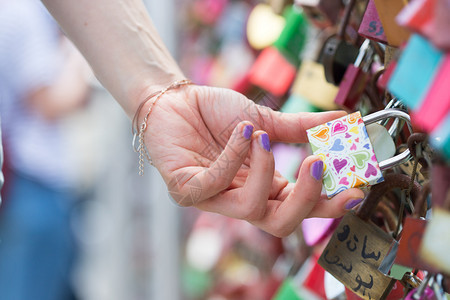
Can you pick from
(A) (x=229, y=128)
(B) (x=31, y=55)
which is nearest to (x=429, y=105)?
(A) (x=229, y=128)

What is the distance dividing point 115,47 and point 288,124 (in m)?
0.21

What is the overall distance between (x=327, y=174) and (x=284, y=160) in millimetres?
374

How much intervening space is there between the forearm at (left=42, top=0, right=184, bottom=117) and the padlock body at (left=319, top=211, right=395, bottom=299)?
0.79 ft

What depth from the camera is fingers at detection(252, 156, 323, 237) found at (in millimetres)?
447

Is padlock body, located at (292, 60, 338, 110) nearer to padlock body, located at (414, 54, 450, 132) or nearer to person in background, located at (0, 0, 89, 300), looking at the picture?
padlock body, located at (414, 54, 450, 132)

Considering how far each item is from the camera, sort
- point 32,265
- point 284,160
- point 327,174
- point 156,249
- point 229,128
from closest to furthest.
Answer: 1. point 327,174
2. point 229,128
3. point 284,160
4. point 156,249
5. point 32,265

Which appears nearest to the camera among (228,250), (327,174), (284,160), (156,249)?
(327,174)

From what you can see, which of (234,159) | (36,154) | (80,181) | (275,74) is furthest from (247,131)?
Answer: (80,181)

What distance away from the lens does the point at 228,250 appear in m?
1.44

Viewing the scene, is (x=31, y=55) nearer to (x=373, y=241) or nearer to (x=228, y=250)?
(x=228, y=250)

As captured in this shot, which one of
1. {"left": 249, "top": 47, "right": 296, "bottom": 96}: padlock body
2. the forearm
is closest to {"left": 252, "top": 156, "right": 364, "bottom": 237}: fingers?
the forearm

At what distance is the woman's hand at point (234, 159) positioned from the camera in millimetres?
466

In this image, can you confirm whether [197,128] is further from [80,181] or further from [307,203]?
[80,181]

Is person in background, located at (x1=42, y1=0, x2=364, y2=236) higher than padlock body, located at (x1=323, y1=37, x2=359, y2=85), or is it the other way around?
padlock body, located at (x1=323, y1=37, x2=359, y2=85)
